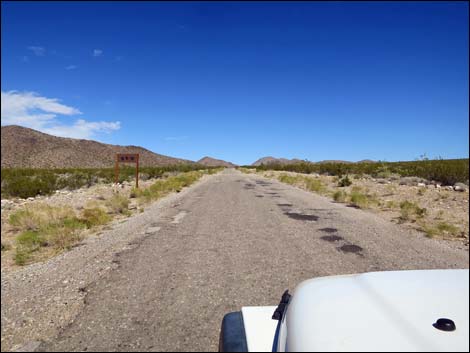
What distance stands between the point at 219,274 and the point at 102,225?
6.51 m

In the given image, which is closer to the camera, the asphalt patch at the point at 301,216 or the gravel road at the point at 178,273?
the gravel road at the point at 178,273

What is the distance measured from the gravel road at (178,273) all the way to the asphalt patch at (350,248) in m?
0.02

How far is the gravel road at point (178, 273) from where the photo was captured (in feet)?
12.8

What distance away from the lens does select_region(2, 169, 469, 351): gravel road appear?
3.90 m

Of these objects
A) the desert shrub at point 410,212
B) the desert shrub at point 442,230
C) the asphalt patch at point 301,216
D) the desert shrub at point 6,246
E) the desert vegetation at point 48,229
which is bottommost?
the desert shrub at point 6,246

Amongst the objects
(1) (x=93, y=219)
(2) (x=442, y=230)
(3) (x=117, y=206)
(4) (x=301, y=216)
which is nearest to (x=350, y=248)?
(2) (x=442, y=230)

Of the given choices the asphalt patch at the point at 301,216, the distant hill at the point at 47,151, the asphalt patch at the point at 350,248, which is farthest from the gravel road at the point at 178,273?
the distant hill at the point at 47,151

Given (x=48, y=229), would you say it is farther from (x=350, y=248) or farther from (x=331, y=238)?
(x=350, y=248)

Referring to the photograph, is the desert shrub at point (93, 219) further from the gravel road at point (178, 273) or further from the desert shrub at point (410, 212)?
the desert shrub at point (410, 212)

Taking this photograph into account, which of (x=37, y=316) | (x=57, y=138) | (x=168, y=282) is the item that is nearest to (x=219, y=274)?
(x=168, y=282)

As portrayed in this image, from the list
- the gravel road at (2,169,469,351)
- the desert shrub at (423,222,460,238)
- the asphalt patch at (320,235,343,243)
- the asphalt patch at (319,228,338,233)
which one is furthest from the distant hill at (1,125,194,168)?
the desert shrub at (423,222,460,238)

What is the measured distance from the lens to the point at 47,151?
5734 cm

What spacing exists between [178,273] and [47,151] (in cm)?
5888

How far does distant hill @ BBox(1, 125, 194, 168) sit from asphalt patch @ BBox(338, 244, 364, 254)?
172 ft
